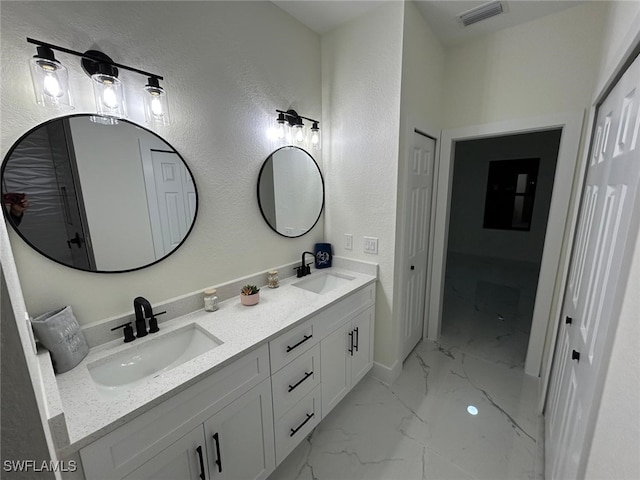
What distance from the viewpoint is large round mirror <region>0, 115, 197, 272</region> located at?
1036 mm

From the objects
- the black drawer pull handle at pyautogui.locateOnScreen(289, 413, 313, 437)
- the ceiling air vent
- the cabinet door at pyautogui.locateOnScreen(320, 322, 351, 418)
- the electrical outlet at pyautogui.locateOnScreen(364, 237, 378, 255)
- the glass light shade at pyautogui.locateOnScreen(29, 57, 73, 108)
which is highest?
the ceiling air vent

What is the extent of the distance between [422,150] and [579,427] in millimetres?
1864

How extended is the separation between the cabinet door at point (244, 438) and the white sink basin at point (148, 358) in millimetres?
302

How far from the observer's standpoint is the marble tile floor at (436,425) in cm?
154

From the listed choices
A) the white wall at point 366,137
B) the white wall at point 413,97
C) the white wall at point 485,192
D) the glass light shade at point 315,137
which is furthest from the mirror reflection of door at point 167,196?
the white wall at point 485,192

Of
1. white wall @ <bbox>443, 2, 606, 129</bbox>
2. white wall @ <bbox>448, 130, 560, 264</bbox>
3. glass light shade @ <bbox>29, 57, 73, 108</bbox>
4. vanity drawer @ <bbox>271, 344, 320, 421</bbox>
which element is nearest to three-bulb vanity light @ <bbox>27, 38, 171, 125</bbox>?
glass light shade @ <bbox>29, 57, 73, 108</bbox>

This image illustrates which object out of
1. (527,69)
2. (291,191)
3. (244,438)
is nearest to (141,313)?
(244,438)

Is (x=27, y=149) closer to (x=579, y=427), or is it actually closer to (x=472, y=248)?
(x=579, y=427)

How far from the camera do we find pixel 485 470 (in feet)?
4.98

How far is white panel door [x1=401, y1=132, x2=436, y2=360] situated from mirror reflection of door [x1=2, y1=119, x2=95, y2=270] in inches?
75.4

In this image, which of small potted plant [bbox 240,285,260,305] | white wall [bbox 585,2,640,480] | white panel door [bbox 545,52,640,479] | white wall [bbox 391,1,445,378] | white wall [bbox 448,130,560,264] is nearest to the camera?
white wall [bbox 585,2,640,480]

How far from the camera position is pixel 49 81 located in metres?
1.00

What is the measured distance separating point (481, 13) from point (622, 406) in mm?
2342

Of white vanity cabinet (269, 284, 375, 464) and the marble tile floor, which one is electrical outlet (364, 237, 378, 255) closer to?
white vanity cabinet (269, 284, 375, 464)
